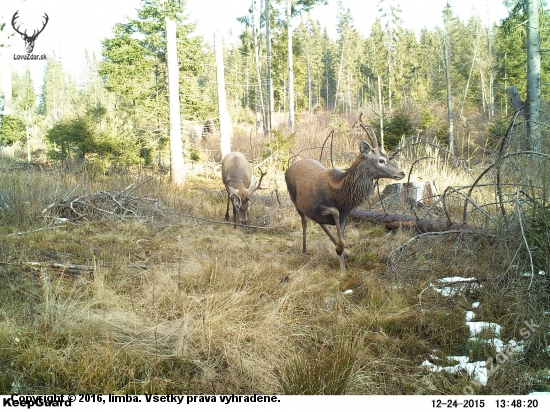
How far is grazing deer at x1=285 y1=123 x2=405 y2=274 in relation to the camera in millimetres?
5078

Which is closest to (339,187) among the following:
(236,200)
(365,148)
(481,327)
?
(365,148)

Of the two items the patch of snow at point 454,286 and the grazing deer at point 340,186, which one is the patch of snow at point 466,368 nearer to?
the patch of snow at point 454,286

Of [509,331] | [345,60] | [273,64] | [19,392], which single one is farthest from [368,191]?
[345,60]

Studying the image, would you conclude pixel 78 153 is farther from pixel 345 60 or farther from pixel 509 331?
pixel 345 60

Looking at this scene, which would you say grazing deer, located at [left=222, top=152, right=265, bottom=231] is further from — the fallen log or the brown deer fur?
the fallen log

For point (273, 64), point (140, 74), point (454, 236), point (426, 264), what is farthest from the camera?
point (273, 64)

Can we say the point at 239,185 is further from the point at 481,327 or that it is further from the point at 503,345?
the point at 503,345

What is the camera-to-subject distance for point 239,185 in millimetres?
8445

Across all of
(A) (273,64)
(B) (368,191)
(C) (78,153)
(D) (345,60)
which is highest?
(D) (345,60)

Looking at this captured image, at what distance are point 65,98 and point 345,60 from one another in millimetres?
44589

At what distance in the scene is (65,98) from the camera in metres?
61.9

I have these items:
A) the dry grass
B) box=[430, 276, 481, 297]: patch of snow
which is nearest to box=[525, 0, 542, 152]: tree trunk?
the dry grass

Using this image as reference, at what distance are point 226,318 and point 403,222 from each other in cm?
459

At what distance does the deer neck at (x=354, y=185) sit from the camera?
16.8 ft
